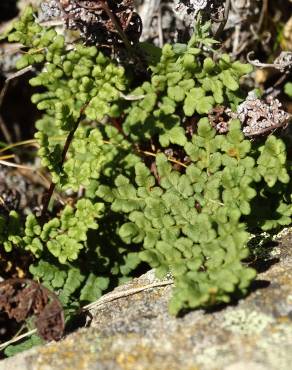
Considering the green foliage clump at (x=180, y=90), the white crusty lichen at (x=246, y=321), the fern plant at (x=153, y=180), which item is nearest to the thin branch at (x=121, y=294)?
the fern plant at (x=153, y=180)

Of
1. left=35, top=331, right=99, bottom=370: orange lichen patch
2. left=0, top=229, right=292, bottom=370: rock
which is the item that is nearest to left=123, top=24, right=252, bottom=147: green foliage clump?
left=0, top=229, right=292, bottom=370: rock

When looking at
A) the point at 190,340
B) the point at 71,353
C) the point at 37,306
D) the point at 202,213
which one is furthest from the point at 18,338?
the point at 202,213

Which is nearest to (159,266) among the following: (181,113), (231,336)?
(231,336)

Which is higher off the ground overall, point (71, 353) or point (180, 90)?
point (180, 90)

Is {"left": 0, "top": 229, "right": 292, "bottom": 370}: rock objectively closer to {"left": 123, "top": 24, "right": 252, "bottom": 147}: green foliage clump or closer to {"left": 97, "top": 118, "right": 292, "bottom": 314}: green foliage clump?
{"left": 97, "top": 118, "right": 292, "bottom": 314}: green foliage clump

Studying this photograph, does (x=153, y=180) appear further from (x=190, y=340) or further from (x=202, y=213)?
(x=190, y=340)

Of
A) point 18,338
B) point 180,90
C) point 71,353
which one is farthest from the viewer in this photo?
point 180,90
